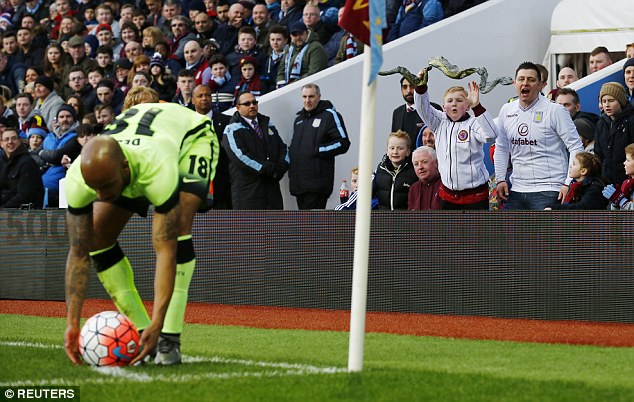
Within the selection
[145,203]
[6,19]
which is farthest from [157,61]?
[145,203]

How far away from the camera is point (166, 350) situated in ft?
27.0

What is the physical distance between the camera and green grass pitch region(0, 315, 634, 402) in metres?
6.89

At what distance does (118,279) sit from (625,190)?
242 inches

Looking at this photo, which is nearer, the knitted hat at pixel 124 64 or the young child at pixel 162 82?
the young child at pixel 162 82

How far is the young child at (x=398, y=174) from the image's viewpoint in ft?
47.2

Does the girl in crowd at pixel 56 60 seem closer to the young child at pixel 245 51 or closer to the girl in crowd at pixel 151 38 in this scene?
the girl in crowd at pixel 151 38

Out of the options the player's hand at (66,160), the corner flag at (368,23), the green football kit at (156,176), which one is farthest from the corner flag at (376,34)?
the player's hand at (66,160)

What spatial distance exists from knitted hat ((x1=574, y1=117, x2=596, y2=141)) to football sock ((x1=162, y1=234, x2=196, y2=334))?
706 centimetres

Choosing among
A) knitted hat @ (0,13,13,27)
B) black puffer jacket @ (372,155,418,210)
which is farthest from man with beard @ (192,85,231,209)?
knitted hat @ (0,13,13,27)

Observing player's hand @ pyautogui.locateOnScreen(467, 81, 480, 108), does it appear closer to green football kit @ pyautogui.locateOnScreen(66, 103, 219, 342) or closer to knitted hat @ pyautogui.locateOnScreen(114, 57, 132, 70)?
green football kit @ pyautogui.locateOnScreen(66, 103, 219, 342)

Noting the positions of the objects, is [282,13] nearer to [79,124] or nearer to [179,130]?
[79,124]

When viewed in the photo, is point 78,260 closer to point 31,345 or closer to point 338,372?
point 31,345

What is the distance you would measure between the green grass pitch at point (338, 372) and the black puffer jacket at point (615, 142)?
3.76 meters

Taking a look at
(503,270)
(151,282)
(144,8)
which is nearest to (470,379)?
(503,270)
